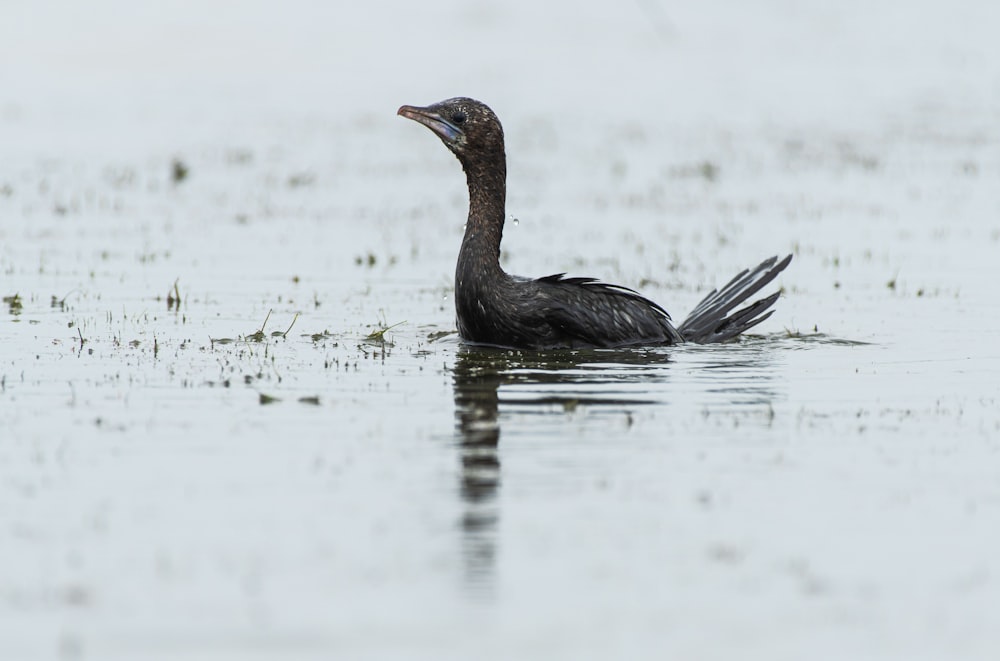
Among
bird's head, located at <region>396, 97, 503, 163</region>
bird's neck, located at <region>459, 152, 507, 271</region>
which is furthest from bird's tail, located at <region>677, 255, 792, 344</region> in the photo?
bird's head, located at <region>396, 97, 503, 163</region>

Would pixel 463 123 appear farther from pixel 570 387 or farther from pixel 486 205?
pixel 570 387

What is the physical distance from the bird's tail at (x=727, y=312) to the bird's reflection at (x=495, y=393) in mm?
1099

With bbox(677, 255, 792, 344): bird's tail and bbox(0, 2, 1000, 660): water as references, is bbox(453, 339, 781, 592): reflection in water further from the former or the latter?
bbox(677, 255, 792, 344): bird's tail

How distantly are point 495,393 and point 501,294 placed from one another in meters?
1.94

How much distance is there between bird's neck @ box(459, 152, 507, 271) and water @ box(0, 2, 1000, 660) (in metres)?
0.88

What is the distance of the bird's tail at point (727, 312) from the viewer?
1254 cm

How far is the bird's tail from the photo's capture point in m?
12.5

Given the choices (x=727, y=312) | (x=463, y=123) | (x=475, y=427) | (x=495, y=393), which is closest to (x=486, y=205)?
(x=463, y=123)

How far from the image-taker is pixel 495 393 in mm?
9477

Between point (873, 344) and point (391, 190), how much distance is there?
14257 millimetres

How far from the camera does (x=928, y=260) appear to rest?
57.6 feet

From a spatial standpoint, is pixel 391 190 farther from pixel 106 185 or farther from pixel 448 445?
pixel 448 445

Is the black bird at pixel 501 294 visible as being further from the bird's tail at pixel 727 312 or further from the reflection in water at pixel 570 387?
the bird's tail at pixel 727 312

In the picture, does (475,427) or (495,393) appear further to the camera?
(495,393)
